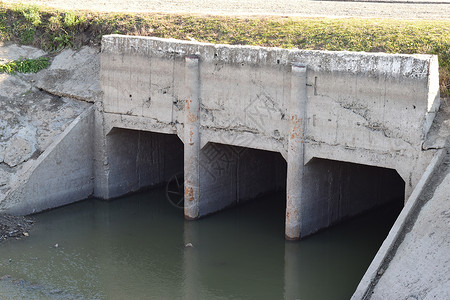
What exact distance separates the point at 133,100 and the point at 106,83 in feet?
3.17

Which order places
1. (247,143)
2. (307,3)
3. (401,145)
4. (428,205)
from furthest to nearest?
(307,3) → (247,143) → (401,145) → (428,205)

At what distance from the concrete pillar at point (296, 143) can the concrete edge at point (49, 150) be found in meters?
5.84

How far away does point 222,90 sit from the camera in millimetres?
16422

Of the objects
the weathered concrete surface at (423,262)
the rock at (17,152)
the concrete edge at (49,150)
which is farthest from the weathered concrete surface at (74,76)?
the weathered concrete surface at (423,262)

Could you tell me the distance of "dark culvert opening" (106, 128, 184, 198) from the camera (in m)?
A: 18.9

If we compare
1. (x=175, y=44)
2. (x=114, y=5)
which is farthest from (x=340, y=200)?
(x=114, y=5)

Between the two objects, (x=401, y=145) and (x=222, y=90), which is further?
(x=222, y=90)

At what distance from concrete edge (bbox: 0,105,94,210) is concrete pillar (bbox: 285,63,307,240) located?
584 cm

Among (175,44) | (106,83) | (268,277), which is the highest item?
(175,44)

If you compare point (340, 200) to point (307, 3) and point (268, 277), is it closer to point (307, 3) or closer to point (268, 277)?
point (268, 277)

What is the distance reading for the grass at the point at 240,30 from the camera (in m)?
16.7

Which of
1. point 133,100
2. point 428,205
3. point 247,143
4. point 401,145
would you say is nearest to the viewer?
point 428,205

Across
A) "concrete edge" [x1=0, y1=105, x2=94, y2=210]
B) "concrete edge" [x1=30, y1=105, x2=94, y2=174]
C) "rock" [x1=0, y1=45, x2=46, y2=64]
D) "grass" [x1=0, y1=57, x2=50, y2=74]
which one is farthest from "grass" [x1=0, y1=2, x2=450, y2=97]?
"concrete edge" [x1=0, y1=105, x2=94, y2=210]

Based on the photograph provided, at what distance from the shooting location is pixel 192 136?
1686cm
